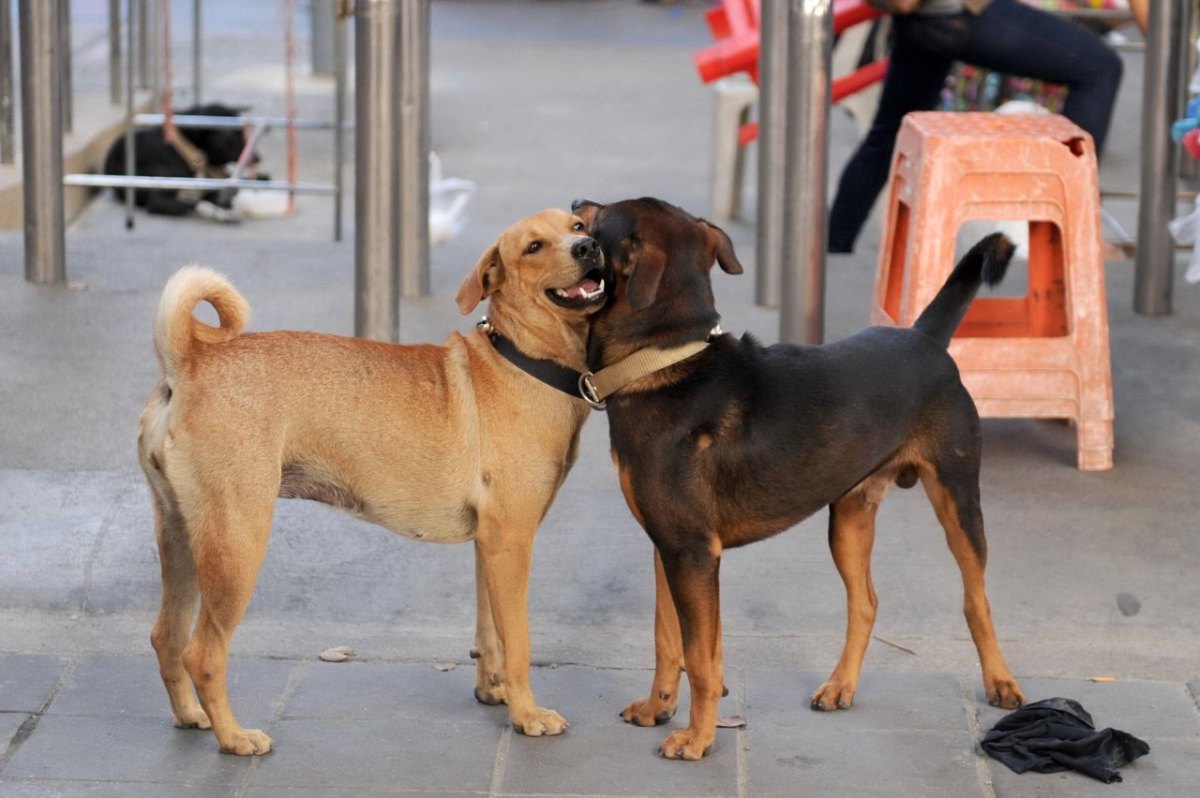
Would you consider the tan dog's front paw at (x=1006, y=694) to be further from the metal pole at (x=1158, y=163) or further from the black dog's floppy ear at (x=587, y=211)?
the metal pole at (x=1158, y=163)

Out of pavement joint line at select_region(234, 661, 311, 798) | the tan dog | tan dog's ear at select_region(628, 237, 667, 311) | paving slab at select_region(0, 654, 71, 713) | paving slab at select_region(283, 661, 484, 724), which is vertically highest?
tan dog's ear at select_region(628, 237, 667, 311)

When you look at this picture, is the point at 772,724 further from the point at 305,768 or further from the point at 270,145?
the point at 270,145

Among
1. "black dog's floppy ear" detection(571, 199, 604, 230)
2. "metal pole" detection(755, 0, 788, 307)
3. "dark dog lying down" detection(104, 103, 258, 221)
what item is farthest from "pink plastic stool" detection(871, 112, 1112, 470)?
"dark dog lying down" detection(104, 103, 258, 221)

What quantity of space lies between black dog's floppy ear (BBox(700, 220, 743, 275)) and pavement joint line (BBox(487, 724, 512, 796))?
1180mm

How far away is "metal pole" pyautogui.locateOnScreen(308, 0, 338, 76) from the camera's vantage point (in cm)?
1334

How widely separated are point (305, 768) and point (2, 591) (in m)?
1.27

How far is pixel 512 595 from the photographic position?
3844 millimetres

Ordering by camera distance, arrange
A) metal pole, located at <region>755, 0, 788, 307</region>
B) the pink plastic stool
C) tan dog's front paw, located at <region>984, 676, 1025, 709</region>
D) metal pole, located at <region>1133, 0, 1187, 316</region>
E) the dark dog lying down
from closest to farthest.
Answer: tan dog's front paw, located at <region>984, 676, 1025, 709</region> < the pink plastic stool < metal pole, located at <region>755, 0, 788, 307</region> < metal pole, located at <region>1133, 0, 1187, 316</region> < the dark dog lying down

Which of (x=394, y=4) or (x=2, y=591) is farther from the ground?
(x=394, y=4)

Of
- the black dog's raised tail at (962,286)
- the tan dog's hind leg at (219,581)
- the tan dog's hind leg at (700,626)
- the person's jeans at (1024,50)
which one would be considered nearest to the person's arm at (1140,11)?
the person's jeans at (1024,50)

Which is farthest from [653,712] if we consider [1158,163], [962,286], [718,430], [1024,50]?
[1158,163]

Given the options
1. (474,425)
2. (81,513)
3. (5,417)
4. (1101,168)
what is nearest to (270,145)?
(1101,168)

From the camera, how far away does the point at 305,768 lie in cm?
375

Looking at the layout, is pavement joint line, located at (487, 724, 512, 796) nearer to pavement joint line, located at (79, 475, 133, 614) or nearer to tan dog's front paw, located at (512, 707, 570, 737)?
tan dog's front paw, located at (512, 707, 570, 737)
